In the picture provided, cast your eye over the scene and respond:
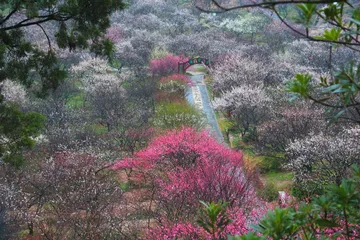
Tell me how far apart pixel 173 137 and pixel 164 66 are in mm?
21688

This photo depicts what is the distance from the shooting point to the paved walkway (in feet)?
99.1

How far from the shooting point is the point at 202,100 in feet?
119

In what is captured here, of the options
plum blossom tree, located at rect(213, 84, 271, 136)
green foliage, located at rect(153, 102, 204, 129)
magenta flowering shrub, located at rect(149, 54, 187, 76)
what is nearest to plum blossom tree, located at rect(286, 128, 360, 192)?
green foliage, located at rect(153, 102, 204, 129)

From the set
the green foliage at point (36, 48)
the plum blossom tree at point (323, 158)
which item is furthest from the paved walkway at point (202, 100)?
the green foliage at point (36, 48)

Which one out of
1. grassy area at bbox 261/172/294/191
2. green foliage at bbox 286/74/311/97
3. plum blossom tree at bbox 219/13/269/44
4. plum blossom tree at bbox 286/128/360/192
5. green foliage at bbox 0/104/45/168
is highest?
green foliage at bbox 286/74/311/97

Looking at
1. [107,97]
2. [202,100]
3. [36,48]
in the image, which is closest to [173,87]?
[202,100]

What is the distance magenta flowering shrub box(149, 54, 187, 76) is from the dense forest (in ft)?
0.48

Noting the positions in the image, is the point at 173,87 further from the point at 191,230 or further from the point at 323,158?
the point at 191,230

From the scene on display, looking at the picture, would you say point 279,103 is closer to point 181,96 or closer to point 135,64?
point 181,96

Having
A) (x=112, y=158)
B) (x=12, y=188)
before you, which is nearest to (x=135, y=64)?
(x=112, y=158)

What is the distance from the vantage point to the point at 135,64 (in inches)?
1628

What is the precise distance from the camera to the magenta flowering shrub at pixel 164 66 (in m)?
38.9

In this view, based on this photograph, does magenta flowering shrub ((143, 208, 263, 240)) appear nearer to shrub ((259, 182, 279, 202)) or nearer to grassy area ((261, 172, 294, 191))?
shrub ((259, 182, 279, 202))

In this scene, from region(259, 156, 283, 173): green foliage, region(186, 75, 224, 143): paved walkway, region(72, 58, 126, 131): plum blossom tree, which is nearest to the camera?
region(259, 156, 283, 173): green foliage
